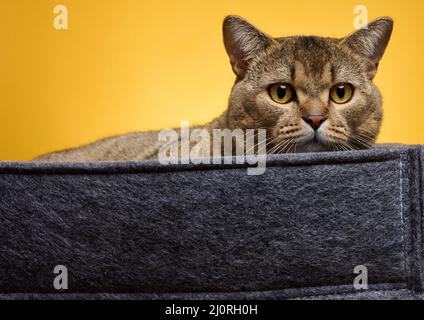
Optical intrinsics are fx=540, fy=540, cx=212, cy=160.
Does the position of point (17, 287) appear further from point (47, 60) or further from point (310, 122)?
point (47, 60)

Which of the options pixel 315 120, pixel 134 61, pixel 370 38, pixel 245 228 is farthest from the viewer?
pixel 134 61

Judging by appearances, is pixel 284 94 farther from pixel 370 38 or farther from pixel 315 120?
pixel 370 38

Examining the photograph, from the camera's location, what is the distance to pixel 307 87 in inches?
48.5

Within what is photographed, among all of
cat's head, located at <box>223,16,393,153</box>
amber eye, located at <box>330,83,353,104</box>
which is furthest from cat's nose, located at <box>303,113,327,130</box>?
amber eye, located at <box>330,83,353,104</box>

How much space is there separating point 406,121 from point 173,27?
1.14 metres

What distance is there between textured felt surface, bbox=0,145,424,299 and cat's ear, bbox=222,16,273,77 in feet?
1.81

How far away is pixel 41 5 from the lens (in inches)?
92.7

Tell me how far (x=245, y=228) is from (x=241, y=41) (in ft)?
2.11

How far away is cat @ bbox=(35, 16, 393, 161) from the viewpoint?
47.0 inches

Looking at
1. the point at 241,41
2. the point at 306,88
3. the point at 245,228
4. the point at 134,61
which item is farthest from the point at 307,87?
the point at 134,61

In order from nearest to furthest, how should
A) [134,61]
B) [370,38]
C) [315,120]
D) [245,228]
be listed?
1. [245,228]
2. [315,120]
3. [370,38]
4. [134,61]

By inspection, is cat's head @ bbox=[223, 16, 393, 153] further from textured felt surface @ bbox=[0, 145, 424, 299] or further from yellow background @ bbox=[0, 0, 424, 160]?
yellow background @ bbox=[0, 0, 424, 160]

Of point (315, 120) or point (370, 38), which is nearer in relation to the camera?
point (315, 120)

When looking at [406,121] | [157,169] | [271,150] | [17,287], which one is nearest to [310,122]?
[271,150]
